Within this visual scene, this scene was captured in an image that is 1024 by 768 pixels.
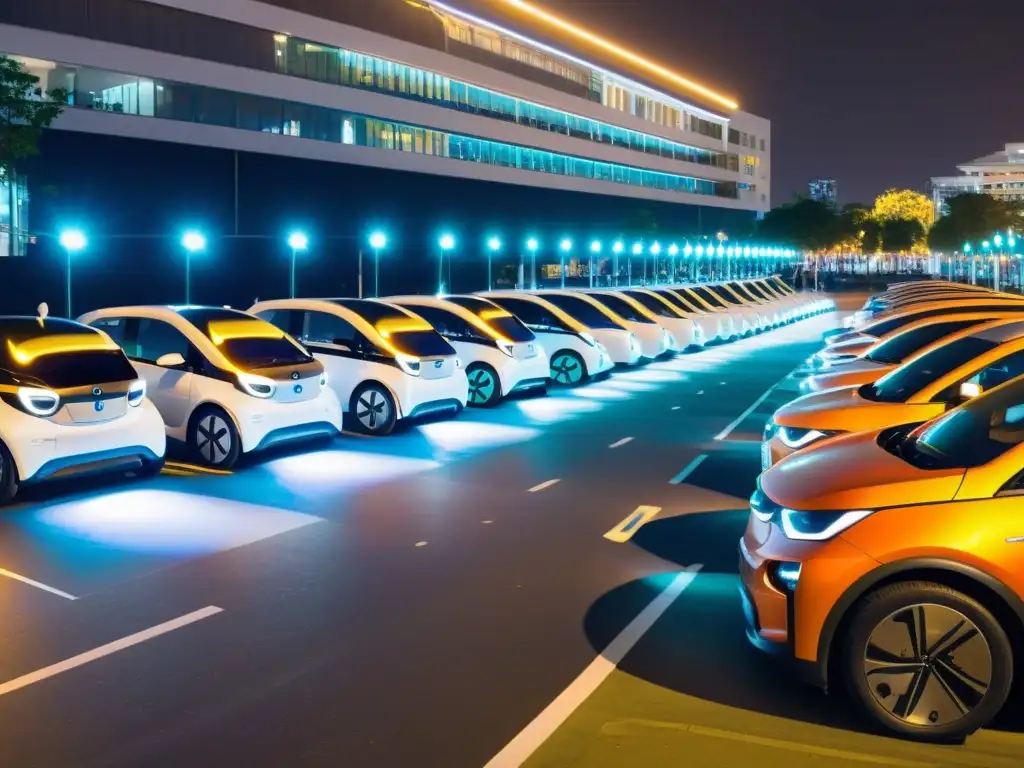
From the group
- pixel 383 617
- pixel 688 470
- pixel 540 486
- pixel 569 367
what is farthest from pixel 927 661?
pixel 569 367

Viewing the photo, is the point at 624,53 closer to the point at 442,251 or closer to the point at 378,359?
the point at 442,251

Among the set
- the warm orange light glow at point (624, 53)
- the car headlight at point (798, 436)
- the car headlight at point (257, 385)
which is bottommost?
the car headlight at point (798, 436)

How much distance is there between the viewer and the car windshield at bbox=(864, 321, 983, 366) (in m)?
13.6

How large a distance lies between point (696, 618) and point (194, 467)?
24.0ft

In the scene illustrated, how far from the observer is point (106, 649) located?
277 inches

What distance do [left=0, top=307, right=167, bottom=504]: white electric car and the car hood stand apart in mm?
6921

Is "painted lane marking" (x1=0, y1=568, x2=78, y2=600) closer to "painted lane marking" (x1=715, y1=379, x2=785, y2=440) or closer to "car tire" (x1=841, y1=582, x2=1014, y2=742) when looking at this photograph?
"car tire" (x1=841, y1=582, x2=1014, y2=742)

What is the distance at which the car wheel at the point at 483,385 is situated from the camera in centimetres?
1923

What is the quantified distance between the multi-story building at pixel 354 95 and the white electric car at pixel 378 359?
2894cm

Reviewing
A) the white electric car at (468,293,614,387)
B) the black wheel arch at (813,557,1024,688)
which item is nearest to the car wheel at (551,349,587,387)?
the white electric car at (468,293,614,387)

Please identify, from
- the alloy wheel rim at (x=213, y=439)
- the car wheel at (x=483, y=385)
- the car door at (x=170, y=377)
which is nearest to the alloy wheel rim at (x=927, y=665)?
the alloy wheel rim at (x=213, y=439)

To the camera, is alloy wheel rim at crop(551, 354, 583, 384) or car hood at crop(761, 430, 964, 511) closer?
car hood at crop(761, 430, 964, 511)

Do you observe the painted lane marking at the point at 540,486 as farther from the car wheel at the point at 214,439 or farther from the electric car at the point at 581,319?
the electric car at the point at 581,319

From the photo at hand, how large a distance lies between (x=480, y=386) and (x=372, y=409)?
3.48 metres
